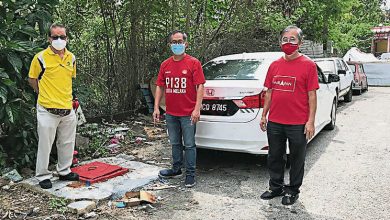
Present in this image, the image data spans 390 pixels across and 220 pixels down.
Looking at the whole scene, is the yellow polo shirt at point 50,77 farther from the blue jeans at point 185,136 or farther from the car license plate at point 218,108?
the car license plate at point 218,108

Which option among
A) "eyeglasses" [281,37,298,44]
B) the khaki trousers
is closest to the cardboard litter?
the khaki trousers

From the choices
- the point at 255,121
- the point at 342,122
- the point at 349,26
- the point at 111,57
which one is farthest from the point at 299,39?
the point at 349,26

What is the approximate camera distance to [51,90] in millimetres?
4242

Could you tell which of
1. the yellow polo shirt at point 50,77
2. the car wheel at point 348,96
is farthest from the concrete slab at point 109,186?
the car wheel at point 348,96

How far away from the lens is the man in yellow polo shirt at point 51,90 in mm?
4215

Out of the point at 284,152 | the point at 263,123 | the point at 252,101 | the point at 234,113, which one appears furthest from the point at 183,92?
the point at 284,152

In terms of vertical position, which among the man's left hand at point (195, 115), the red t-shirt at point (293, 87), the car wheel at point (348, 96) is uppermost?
the red t-shirt at point (293, 87)

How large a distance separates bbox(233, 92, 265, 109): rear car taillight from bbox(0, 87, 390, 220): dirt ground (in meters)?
0.98

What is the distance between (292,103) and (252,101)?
0.80 meters

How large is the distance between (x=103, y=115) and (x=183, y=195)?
12.8 feet

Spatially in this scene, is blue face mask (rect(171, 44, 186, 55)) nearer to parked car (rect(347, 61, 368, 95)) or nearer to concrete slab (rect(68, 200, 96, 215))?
concrete slab (rect(68, 200, 96, 215))

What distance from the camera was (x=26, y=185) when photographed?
446 centimetres

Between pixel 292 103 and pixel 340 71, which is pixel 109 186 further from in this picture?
pixel 340 71

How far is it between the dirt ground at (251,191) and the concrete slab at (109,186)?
5.4 inches
